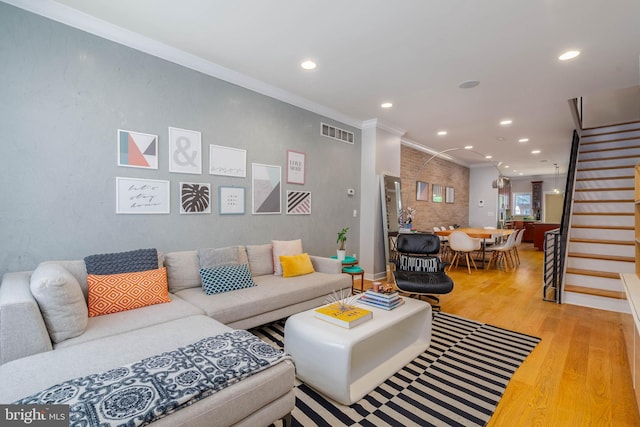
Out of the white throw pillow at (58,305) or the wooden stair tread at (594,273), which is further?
the wooden stair tread at (594,273)

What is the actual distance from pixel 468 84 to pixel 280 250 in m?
3.02

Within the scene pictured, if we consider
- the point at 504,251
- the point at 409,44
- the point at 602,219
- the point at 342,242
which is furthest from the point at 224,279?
the point at 504,251

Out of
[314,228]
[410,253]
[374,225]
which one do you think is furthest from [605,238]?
[314,228]

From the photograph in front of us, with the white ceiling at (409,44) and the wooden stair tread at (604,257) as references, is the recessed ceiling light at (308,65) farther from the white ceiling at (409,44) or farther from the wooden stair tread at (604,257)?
the wooden stair tread at (604,257)

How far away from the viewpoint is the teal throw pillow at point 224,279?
8.98ft

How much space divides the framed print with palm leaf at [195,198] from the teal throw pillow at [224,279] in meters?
0.66

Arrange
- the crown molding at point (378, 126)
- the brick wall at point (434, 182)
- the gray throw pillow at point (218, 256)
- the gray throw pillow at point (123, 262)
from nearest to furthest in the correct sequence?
the gray throw pillow at point (123, 262)
the gray throw pillow at point (218, 256)
the crown molding at point (378, 126)
the brick wall at point (434, 182)

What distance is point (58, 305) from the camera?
1.71 meters

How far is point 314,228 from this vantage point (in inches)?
173

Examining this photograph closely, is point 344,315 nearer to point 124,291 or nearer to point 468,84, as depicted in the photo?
point 124,291

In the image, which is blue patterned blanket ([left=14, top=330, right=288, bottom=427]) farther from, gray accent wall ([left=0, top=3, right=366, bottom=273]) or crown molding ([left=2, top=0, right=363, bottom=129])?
crown molding ([left=2, top=0, right=363, bottom=129])

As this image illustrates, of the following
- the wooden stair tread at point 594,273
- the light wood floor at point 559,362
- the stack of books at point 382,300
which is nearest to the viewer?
→ the light wood floor at point 559,362

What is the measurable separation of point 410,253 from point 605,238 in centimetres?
305

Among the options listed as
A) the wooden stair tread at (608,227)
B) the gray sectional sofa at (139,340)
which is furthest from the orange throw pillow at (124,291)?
the wooden stair tread at (608,227)
